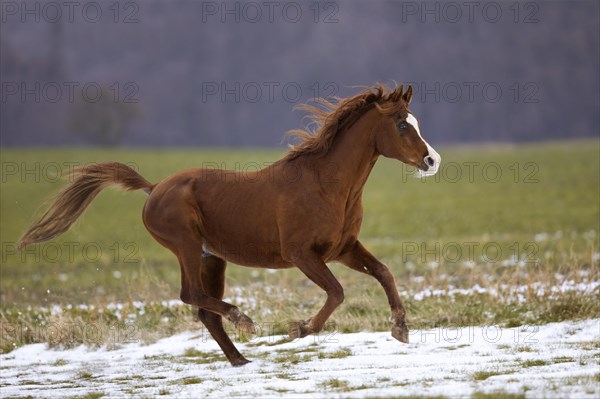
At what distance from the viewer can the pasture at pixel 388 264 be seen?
963 cm

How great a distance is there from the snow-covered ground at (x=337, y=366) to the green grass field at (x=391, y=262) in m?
0.51

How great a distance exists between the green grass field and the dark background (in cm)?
7920

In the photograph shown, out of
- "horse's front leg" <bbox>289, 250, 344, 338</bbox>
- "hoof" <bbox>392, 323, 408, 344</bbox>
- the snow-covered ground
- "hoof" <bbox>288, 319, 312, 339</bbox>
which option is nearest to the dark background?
the snow-covered ground

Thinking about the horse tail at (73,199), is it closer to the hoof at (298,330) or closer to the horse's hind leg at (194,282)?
the horse's hind leg at (194,282)

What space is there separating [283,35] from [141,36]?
92.2 feet

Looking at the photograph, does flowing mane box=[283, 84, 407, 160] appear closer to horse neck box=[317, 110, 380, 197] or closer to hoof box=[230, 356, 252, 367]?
horse neck box=[317, 110, 380, 197]

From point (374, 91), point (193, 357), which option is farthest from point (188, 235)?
point (374, 91)

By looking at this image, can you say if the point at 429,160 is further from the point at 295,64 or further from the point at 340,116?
the point at 295,64

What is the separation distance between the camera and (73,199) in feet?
28.6

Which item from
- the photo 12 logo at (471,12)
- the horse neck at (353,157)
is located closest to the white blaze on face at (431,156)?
the horse neck at (353,157)

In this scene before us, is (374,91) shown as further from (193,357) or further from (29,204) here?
(29,204)

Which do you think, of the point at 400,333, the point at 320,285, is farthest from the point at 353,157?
the point at 400,333

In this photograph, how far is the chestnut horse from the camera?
739 centimetres

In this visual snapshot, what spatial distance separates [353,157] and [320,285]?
3.84ft
